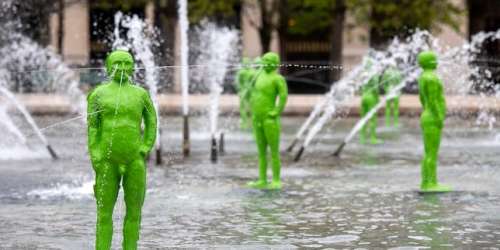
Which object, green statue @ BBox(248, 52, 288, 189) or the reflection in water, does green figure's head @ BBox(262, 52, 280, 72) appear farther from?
the reflection in water

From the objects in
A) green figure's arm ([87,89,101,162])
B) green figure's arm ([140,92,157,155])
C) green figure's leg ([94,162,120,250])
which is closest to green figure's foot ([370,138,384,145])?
green figure's arm ([140,92,157,155])

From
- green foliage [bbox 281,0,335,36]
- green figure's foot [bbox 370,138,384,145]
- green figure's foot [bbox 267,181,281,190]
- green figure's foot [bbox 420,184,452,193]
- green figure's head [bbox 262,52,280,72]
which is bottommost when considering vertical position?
green figure's foot [bbox 370,138,384,145]

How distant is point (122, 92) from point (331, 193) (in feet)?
19.6

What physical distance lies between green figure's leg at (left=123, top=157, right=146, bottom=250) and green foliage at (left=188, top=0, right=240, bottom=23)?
113 feet

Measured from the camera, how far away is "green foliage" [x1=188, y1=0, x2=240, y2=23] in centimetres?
4341

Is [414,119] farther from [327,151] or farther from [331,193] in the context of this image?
[331,193]

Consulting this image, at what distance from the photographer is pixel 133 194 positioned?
9031mm

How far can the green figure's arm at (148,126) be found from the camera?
9031 millimetres

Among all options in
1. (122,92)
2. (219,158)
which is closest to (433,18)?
(219,158)

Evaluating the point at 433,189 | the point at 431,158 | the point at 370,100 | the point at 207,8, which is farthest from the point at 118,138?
the point at 207,8

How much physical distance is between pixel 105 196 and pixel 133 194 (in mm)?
225

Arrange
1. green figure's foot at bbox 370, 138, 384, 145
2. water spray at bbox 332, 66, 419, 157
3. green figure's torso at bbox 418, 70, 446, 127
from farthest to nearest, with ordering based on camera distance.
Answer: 1. green figure's foot at bbox 370, 138, 384, 145
2. water spray at bbox 332, 66, 419, 157
3. green figure's torso at bbox 418, 70, 446, 127

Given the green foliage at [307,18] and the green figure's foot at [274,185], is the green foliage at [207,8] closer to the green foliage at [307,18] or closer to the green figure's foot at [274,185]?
the green foliage at [307,18]

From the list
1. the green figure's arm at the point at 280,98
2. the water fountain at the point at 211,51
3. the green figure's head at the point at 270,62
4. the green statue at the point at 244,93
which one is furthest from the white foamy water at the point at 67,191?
the water fountain at the point at 211,51
